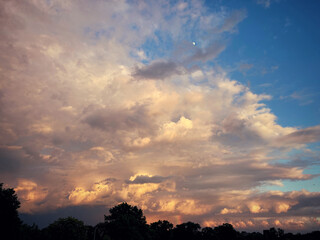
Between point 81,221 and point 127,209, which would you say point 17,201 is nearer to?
point 81,221

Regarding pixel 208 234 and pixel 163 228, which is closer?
pixel 163 228

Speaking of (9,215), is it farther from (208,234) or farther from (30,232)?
(208,234)

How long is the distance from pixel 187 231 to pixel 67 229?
274ft

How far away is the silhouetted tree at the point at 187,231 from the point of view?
13975cm

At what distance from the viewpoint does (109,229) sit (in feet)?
261

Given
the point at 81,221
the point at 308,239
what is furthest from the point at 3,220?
the point at 308,239

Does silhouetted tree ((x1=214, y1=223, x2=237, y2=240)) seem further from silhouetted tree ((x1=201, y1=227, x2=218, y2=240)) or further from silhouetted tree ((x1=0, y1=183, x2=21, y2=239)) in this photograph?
silhouetted tree ((x1=0, y1=183, x2=21, y2=239))

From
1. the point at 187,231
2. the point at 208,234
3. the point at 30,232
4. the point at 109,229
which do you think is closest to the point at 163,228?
the point at 187,231

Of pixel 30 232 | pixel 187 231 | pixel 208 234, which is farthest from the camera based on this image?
pixel 208 234

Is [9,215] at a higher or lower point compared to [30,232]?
higher

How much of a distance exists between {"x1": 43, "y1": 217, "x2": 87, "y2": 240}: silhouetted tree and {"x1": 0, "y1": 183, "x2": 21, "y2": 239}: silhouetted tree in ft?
71.8

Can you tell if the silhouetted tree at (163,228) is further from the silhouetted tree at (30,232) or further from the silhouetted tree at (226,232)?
the silhouetted tree at (30,232)

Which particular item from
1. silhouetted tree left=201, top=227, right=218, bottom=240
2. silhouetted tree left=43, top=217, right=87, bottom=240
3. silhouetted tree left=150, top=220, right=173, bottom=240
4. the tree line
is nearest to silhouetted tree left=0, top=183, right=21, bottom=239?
the tree line

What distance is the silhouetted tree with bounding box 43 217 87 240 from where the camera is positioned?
249 ft
